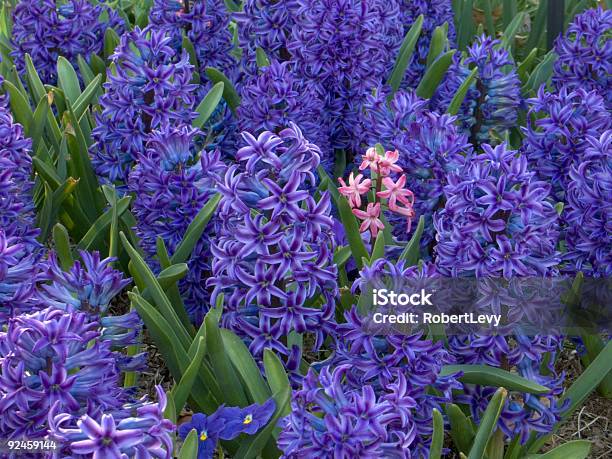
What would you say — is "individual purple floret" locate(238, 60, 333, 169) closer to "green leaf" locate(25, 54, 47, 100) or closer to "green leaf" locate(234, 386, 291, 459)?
"green leaf" locate(25, 54, 47, 100)

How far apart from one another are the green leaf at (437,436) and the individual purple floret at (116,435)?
634 millimetres

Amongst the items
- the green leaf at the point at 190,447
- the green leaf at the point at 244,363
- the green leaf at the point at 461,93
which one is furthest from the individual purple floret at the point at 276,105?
the green leaf at the point at 190,447

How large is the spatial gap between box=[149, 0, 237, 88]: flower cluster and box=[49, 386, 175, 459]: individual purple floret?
2.45 meters

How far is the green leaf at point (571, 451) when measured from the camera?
8.18 ft

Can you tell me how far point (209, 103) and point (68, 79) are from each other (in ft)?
2.50

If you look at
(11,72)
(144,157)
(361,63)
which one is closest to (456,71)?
(361,63)

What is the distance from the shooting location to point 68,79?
4.00 metres

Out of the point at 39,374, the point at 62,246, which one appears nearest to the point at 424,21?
the point at 62,246

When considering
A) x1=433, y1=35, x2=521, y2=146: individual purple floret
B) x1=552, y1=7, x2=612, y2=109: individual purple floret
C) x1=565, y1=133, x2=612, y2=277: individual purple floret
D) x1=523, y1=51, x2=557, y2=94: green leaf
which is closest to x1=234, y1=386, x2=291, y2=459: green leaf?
x1=565, y1=133, x2=612, y2=277: individual purple floret

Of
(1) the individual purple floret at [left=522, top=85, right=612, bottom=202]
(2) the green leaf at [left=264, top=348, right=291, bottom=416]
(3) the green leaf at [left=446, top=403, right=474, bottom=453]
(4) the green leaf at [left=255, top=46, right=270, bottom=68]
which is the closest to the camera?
(2) the green leaf at [left=264, top=348, right=291, bottom=416]

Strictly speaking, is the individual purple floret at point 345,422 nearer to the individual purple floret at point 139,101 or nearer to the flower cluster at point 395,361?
the flower cluster at point 395,361

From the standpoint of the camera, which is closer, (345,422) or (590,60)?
(345,422)

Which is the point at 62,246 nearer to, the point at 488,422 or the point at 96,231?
the point at 96,231

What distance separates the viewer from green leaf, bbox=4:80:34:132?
3.61m
